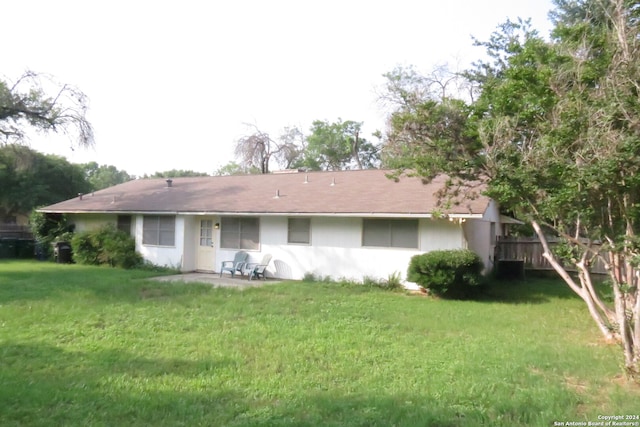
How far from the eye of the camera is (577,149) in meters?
6.51

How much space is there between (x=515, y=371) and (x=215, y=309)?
5871mm

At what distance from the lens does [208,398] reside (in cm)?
488

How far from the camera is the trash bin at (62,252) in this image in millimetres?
19419

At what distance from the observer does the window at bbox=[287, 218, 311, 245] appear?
49.9ft

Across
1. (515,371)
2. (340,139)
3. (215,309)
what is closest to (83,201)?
(215,309)

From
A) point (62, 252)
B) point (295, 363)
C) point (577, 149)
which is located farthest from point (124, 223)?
point (577, 149)

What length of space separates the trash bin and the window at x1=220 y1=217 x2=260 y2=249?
727cm

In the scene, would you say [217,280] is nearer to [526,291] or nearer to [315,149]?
[526,291]

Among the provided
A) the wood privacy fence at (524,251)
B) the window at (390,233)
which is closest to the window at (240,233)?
the window at (390,233)

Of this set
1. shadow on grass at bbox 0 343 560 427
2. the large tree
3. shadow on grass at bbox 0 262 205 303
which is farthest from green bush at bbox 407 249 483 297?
shadow on grass at bbox 0 343 560 427

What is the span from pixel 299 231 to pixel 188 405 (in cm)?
1076

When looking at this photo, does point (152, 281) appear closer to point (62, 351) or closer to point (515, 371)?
point (62, 351)

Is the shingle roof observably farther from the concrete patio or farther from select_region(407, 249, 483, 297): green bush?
the concrete patio

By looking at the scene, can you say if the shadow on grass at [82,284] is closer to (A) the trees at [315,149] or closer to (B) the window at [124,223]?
(B) the window at [124,223]
